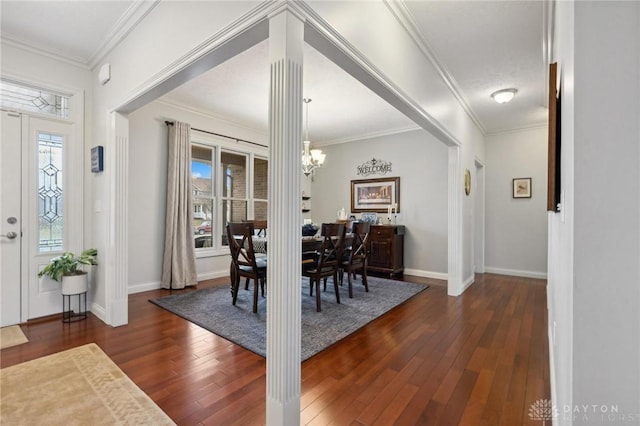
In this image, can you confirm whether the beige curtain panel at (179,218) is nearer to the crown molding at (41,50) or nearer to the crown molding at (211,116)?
the crown molding at (211,116)

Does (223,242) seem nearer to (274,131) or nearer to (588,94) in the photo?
(274,131)

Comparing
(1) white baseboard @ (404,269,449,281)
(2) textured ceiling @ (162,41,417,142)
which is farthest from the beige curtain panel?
(1) white baseboard @ (404,269,449,281)

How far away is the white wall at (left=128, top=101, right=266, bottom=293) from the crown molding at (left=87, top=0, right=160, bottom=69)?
3.64ft

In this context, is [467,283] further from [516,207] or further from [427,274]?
[516,207]

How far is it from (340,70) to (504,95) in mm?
2200

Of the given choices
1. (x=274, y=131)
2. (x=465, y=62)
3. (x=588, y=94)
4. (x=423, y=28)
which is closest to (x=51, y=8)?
(x=274, y=131)

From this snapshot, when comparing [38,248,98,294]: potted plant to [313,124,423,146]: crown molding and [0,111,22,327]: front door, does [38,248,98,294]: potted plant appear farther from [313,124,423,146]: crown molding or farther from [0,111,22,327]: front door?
[313,124,423,146]: crown molding

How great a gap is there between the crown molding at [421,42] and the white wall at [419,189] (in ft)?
3.91

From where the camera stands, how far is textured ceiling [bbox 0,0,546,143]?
239 cm

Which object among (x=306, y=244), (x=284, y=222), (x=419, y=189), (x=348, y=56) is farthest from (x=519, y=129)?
(x=284, y=222)

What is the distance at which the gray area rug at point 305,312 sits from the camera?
2.59 m

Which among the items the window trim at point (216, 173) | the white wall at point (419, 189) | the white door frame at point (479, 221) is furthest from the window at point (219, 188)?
the white door frame at point (479, 221)

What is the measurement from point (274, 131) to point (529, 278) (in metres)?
5.49

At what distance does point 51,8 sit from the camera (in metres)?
2.39
